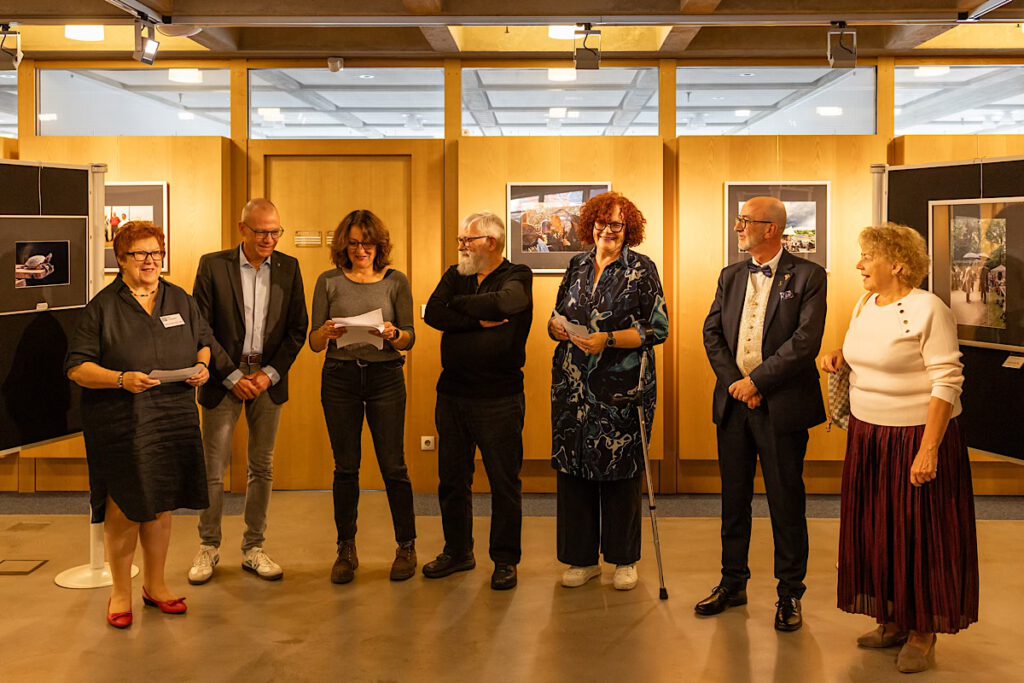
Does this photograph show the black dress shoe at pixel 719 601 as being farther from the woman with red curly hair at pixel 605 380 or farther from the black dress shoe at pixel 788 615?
the woman with red curly hair at pixel 605 380

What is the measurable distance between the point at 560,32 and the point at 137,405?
153 inches

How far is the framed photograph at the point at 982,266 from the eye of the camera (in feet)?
14.5

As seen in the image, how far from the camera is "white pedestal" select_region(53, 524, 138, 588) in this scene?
4680mm

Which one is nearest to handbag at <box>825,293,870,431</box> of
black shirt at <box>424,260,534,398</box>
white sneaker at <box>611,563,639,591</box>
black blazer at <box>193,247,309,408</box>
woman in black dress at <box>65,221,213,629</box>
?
white sneaker at <box>611,563,639,591</box>

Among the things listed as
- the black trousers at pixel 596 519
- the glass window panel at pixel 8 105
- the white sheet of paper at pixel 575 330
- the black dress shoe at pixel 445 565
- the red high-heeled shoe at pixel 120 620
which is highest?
the glass window panel at pixel 8 105

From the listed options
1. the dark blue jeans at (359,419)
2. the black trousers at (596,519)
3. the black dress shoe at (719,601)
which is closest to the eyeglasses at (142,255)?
the dark blue jeans at (359,419)

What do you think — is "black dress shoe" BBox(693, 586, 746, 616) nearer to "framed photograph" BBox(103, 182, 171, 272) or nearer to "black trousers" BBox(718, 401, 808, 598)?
"black trousers" BBox(718, 401, 808, 598)

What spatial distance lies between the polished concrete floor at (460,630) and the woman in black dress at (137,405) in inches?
13.1

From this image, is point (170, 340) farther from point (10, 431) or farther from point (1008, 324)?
point (1008, 324)

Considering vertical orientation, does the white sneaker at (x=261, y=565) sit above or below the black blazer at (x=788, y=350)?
below

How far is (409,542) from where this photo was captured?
4.85m

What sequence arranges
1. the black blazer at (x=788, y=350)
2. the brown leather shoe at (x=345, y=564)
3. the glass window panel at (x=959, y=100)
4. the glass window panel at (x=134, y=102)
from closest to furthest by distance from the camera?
the black blazer at (x=788, y=350) < the brown leather shoe at (x=345, y=564) < the glass window panel at (x=959, y=100) < the glass window panel at (x=134, y=102)

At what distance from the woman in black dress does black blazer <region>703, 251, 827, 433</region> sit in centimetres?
224

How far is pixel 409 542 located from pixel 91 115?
157 inches
